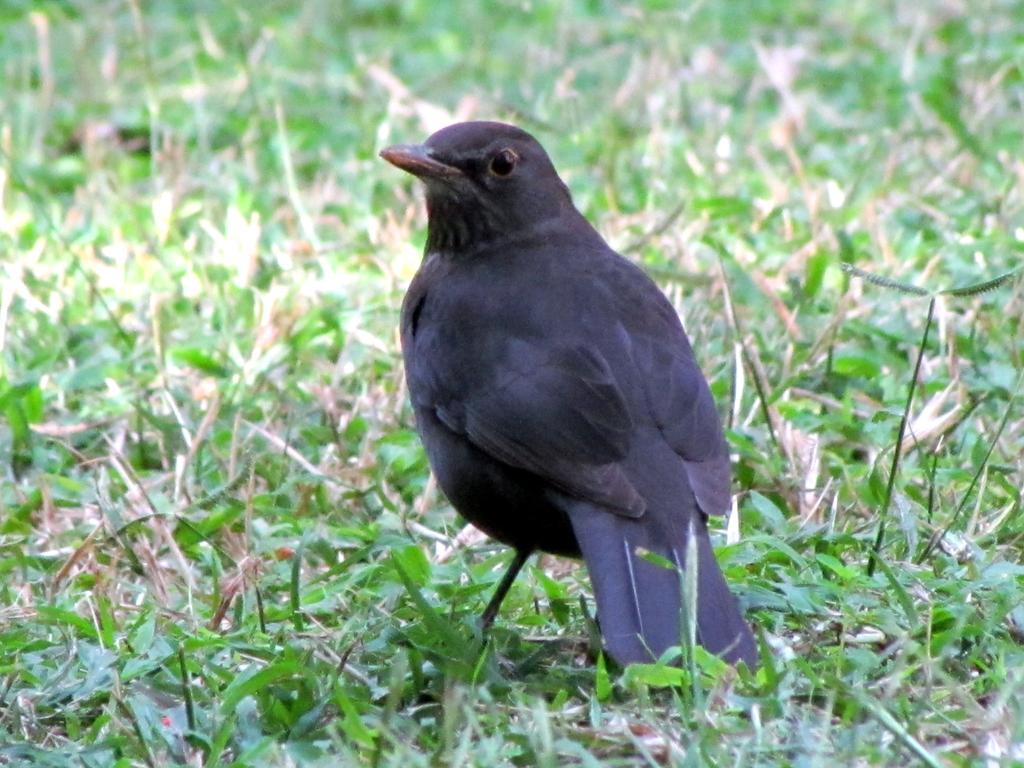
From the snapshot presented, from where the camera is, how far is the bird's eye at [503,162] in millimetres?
5422

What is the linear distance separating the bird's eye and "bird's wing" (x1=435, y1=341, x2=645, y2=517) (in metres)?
0.85

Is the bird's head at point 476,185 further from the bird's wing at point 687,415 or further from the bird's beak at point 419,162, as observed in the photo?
the bird's wing at point 687,415

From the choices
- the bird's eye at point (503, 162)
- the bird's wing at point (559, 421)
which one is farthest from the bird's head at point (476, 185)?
the bird's wing at point (559, 421)

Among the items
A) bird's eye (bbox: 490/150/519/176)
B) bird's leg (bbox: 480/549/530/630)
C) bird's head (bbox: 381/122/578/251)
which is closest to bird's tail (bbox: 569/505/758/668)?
bird's leg (bbox: 480/549/530/630)

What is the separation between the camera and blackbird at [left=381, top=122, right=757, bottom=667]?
4234mm

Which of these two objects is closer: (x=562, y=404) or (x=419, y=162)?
(x=562, y=404)

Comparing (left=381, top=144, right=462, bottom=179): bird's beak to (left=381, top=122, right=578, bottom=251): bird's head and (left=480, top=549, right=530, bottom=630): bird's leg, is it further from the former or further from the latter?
(left=480, top=549, right=530, bottom=630): bird's leg

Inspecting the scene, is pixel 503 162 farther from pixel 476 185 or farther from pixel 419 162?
pixel 419 162

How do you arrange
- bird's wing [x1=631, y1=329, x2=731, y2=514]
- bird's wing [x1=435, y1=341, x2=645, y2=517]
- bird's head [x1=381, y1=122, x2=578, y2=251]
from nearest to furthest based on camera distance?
1. bird's wing [x1=435, y1=341, x2=645, y2=517]
2. bird's wing [x1=631, y1=329, x2=731, y2=514]
3. bird's head [x1=381, y1=122, x2=578, y2=251]

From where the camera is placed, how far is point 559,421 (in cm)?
446

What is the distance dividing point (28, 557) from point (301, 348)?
4.74 ft

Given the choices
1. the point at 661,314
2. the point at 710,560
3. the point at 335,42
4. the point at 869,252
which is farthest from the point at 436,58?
the point at 710,560

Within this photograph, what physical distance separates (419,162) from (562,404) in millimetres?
1084

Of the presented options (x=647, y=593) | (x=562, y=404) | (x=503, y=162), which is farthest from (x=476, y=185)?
(x=647, y=593)
